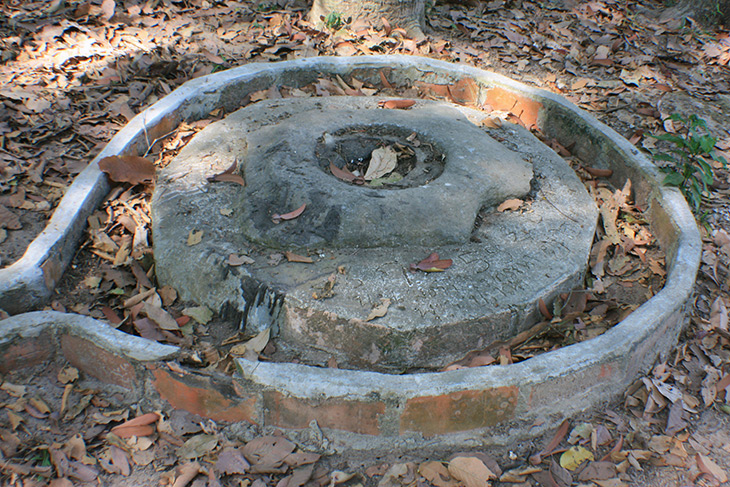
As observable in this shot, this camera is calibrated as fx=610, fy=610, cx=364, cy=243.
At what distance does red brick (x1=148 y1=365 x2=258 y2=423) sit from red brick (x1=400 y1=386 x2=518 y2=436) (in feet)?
1.79

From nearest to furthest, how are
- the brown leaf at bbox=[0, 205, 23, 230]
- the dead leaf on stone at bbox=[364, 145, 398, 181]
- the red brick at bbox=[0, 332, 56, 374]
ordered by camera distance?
1. the red brick at bbox=[0, 332, 56, 374]
2. the brown leaf at bbox=[0, 205, 23, 230]
3. the dead leaf on stone at bbox=[364, 145, 398, 181]

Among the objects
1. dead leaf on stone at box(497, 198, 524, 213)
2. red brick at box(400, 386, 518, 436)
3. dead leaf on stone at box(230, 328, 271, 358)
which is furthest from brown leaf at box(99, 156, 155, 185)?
red brick at box(400, 386, 518, 436)

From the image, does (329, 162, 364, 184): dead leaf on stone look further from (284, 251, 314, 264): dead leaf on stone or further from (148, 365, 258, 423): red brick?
(148, 365, 258, 423): red brick

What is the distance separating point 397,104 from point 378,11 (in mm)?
1612

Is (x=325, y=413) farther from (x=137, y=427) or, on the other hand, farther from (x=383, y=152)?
(x=383, y=152)

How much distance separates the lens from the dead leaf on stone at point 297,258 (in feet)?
8.02

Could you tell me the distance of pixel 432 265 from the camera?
2443mm

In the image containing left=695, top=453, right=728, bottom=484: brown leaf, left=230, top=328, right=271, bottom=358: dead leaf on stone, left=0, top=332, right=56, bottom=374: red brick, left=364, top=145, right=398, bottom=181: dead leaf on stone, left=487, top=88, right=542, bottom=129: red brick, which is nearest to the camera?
left=695, top=453, right=728, bottom=484: brown leaf

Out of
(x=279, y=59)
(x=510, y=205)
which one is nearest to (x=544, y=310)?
(x=510, y=205)

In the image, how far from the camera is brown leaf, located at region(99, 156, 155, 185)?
306cm

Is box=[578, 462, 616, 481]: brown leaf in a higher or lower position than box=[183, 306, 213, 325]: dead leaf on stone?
lower

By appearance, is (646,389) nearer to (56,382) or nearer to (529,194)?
(529,194)

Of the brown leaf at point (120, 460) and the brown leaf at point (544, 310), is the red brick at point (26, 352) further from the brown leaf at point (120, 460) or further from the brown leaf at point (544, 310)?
the brown leaf at point (544, 310)

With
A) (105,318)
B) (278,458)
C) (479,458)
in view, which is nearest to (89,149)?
(105,318)
